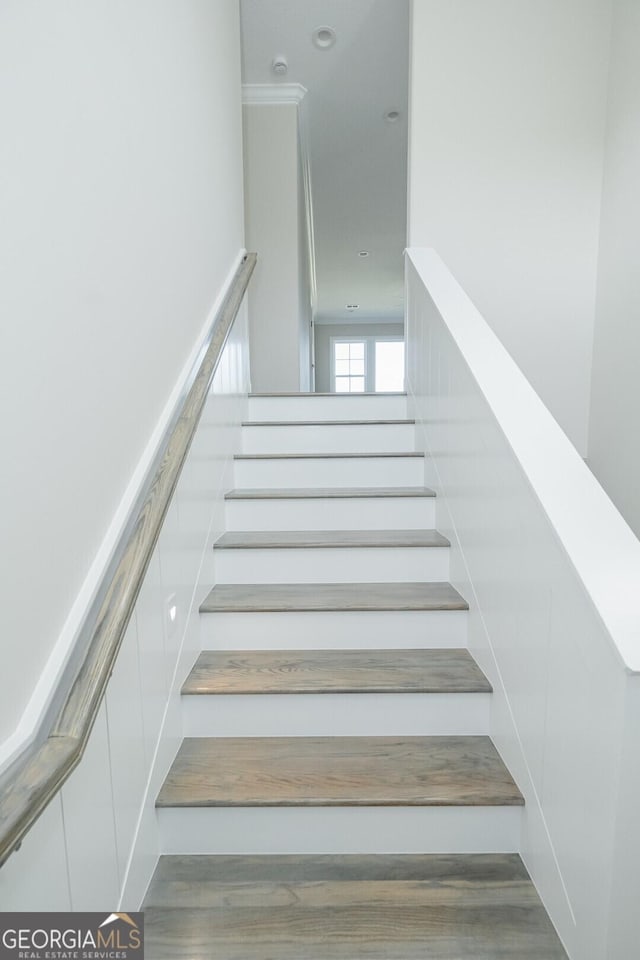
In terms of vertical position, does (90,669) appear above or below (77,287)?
below

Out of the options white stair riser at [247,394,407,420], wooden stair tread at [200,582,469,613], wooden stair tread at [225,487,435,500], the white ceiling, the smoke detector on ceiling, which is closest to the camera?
wooden stair tread at [200,582,469,613]

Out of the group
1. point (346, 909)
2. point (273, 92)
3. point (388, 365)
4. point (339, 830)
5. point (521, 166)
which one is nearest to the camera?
point (346, 909)

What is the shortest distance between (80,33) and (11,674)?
1111 millimetres

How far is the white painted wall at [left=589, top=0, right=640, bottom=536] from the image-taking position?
257cm

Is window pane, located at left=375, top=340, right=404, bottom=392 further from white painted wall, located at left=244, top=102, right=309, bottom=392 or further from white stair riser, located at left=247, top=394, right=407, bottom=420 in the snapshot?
white stair riser, located at left=247, top=394, right=407, bottom=420

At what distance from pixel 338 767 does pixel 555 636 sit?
0.63m

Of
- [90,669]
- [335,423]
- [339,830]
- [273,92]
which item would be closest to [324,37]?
[273,92]

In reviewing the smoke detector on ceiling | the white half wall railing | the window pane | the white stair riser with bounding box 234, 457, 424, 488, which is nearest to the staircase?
the white half wall railing

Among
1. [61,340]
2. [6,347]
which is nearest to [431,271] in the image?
[61,340]

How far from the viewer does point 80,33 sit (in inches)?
42.6

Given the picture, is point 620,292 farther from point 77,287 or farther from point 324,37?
point 77,287

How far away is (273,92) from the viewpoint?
161 inches

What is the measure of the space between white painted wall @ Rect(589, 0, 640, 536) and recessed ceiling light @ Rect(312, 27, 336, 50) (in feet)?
5.04

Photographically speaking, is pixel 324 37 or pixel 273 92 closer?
pixel 324 37
